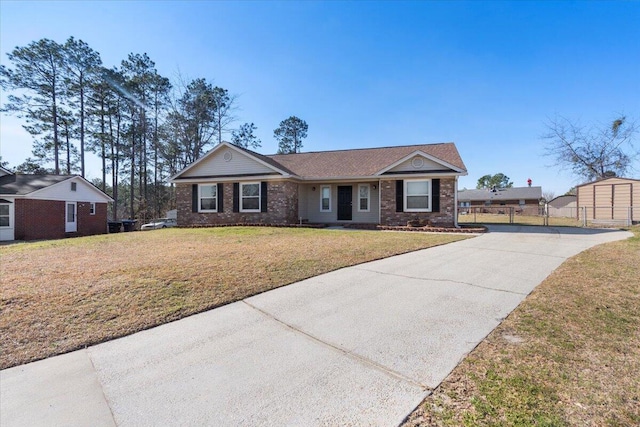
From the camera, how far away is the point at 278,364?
9.16ft

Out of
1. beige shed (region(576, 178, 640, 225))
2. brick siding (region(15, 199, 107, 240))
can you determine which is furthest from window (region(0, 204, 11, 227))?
beige shed (region(576, 178, 640, 225))

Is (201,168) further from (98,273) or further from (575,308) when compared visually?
(575,308)

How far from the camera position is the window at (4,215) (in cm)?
1747

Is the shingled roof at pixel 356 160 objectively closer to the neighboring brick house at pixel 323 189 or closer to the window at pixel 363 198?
the neighboring brick house at pixel 323 189

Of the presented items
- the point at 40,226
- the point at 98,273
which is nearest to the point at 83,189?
the point at 40,226

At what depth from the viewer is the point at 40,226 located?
18594 mm

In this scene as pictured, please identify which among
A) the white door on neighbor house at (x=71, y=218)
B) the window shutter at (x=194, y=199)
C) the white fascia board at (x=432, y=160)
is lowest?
the white door on neighbor house at (x=71, y=218)

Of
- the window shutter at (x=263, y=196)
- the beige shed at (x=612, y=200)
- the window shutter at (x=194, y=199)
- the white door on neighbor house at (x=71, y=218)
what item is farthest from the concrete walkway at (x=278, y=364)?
the white door on neighbor house at (x=71, y=218)

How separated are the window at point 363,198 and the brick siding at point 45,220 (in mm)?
18968

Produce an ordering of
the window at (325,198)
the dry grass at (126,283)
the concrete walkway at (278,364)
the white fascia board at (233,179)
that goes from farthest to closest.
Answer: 1. the window at (325,198)
2. the white fascia board at (233,179)
3. the dry grass at (126,283)
4. the concrete walkway at (278,364)

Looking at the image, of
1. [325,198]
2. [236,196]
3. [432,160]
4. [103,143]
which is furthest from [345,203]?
[103,143]

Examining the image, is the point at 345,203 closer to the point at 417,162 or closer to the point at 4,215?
the point at 417,162

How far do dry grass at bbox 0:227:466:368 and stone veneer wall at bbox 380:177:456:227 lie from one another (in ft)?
19.5

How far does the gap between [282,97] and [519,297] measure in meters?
19.1
